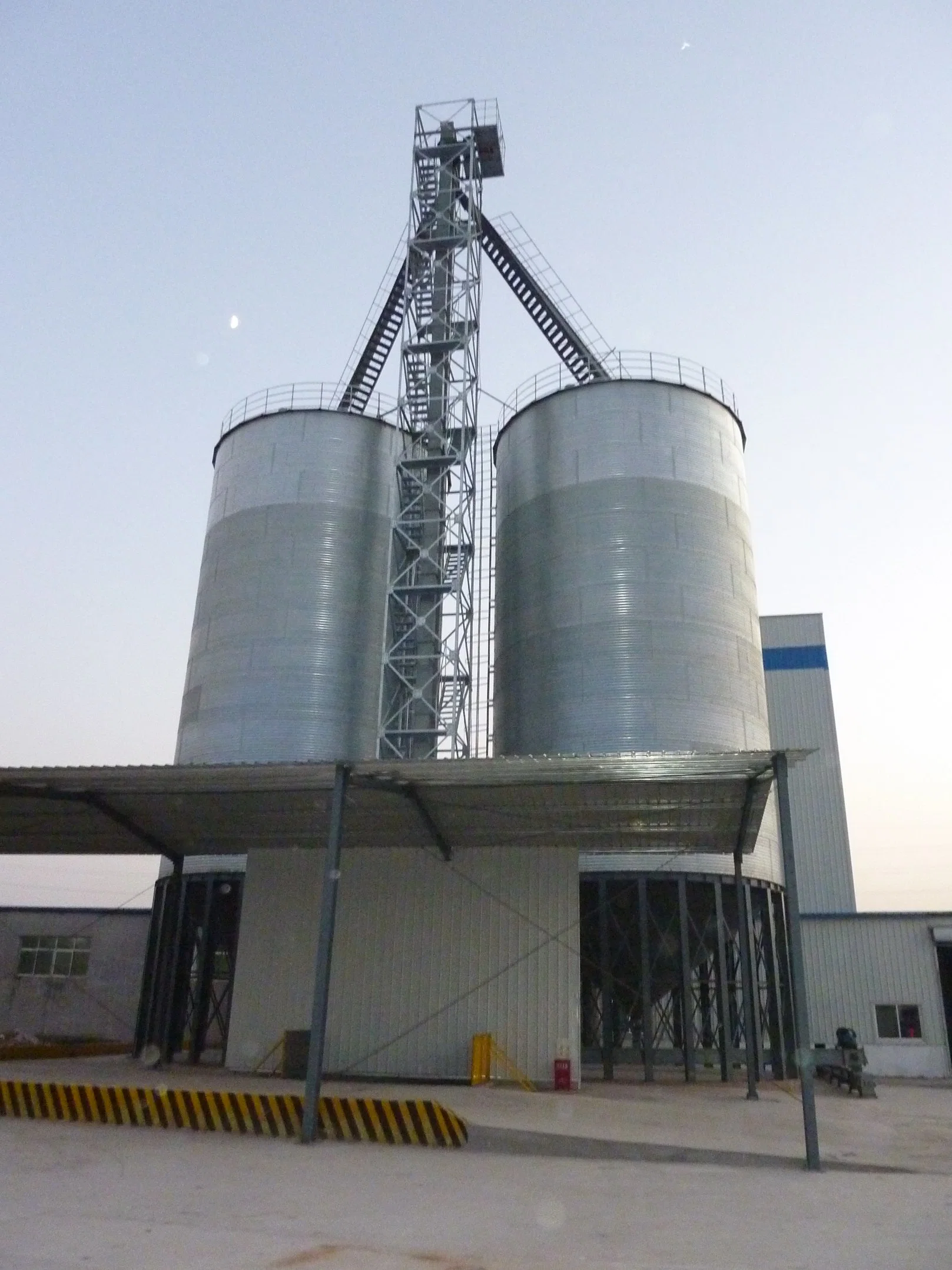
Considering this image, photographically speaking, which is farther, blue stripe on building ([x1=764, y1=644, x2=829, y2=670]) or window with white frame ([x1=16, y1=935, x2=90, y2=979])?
blue stripe on building ([x1=764, y1=644, x2=829, y2=670])

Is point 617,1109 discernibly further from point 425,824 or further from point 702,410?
point 702,410

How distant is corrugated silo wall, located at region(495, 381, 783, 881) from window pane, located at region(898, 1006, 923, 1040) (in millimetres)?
10988

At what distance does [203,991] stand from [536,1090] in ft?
34.1

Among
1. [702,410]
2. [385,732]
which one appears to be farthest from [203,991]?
[702,410]

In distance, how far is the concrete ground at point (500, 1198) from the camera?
832cm

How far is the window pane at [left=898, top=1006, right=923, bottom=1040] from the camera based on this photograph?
104 feet

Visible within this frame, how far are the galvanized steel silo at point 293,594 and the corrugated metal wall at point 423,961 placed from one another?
4.07 meters

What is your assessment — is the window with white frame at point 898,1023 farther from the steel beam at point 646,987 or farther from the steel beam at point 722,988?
the steel beam at point 646,987

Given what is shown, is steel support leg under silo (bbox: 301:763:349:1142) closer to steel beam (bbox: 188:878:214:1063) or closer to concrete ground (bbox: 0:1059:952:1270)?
concrete ground (bbox: 0:1059:952:1270)

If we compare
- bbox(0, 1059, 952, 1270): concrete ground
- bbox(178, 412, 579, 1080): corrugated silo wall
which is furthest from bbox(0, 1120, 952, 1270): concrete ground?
bbox(178, 412, 579, 1080): corrugated silo wall

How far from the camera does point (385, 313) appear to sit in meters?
34.5

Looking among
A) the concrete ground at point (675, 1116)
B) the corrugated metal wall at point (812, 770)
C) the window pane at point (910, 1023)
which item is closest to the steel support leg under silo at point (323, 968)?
the concrete ground at point (675, 1116)

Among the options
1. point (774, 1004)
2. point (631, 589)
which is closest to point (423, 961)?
point (774, 1004)

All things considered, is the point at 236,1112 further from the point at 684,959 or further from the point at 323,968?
the point at 684,959
